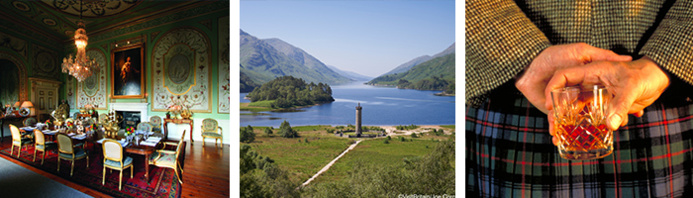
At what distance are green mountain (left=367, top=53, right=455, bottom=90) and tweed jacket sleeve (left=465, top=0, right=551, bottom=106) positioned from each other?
2.02 meters

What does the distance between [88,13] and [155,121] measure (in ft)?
2.58

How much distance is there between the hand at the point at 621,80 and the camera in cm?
60

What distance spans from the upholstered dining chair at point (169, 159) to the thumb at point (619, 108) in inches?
79.0

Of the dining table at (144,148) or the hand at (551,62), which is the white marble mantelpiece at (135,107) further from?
the hand at (551,62)

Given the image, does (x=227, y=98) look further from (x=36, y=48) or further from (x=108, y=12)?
(x=36, y=48)

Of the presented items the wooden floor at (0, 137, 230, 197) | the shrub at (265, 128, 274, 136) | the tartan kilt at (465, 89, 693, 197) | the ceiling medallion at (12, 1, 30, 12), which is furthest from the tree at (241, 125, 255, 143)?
the tartan kilt at (465, 89, 693, 197)

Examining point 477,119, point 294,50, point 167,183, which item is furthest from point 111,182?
point 477,119

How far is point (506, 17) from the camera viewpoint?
0.79m

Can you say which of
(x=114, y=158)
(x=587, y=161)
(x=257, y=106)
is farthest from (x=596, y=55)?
(x=257, y=106)

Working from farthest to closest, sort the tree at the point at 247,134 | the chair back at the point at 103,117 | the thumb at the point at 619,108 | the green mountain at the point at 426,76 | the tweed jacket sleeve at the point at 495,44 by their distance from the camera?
1. the green mountain at the point at 426,76
2. the tree at the point at 247,134
3. the chair back at the point at 103,117
4. the tweed jacket sleeve at the point at 495,44
5. the thumb at the point at 619,108

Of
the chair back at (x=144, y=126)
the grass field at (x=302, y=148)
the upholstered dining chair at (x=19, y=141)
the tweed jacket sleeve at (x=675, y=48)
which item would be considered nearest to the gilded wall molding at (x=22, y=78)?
the upholstered dining chair at (x=19, y=141)

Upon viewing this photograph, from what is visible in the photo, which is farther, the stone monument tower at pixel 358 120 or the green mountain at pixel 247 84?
the green mountain at pixel 247 84

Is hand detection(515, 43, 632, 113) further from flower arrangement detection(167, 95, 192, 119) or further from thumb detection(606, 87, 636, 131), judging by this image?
flower arrangement detection(167, 95, 192, 119)

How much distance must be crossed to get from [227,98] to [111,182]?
2.86 feet
